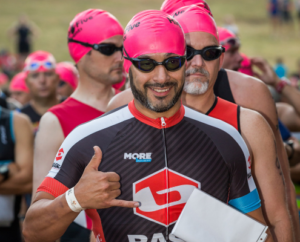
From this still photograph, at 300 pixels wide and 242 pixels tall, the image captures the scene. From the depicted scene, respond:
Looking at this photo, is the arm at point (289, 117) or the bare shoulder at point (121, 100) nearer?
the bare shoulder at point (121, 100)

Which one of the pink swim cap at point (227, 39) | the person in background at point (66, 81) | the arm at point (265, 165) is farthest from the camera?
the person in background at point (66, 81)

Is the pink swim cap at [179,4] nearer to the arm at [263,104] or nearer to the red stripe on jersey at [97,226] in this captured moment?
the arm at [263,104]

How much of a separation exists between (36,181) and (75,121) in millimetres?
639

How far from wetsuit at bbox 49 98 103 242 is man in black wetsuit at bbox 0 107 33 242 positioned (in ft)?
2.91

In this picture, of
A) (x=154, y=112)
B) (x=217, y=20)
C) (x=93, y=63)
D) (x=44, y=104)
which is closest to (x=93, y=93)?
(x=93, y=63)

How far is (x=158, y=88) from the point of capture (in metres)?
2.35

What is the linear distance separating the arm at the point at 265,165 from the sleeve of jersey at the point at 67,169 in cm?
114

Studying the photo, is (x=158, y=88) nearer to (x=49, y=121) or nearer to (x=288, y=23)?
(x=49, y=121)

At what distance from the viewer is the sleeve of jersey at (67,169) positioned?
7.42 ft

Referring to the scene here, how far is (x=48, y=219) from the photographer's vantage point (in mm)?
2156

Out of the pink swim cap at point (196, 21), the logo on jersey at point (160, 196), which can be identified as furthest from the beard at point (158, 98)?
the pink swim cap at point (196, 21)

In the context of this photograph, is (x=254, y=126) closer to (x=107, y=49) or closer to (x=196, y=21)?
(x=196, y=21)

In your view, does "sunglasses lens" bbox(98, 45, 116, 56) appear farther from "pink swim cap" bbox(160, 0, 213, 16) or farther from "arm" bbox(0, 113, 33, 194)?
"arm" bbox(0, 113, 33, 194)

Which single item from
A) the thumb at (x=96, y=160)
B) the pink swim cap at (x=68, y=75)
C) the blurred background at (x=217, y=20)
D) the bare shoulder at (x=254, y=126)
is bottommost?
Result: the blurred background at (x=217, y=20)
